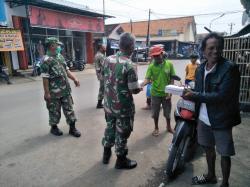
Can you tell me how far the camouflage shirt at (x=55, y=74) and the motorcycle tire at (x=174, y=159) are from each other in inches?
92.5

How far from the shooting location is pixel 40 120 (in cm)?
527

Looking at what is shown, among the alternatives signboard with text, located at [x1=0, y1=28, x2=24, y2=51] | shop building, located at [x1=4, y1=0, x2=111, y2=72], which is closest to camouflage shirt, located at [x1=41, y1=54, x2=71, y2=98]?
signboard with text, located at [x1=0, y1=28, x2=24, y2=51]

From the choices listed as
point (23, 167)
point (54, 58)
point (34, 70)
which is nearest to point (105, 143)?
point (23, 167)

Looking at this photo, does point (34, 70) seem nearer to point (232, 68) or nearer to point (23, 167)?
point (23, 167)

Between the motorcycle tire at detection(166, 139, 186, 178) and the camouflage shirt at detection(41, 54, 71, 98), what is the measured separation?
2.35 metres

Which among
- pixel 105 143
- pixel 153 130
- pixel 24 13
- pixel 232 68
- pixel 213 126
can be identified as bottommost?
pixel 153 130

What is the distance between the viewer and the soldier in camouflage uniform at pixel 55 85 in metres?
3.96

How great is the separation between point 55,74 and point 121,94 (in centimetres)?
172

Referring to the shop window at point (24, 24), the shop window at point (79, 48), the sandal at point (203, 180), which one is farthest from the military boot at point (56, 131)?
the shop window at point (79, 48)

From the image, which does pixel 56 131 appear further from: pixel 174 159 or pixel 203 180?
pixel 203 180

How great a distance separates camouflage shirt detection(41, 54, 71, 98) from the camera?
396 cm

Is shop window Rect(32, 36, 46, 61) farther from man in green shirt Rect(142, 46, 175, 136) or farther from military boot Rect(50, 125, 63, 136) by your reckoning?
man in green shirt Rect(142, 46, 175, 136)

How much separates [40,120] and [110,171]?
2930 millimetres

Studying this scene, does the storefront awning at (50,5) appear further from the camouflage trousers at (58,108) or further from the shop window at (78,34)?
the camouflage trousers at (58,108)
